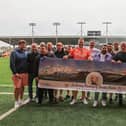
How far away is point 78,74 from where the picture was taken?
1384 cm

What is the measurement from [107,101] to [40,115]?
3.19m

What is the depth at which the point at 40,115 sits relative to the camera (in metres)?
12.1

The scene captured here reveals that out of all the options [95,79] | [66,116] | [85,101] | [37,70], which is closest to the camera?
[66,116]

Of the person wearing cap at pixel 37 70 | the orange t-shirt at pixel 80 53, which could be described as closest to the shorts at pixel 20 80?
the person wearing cap at pixel 37 70

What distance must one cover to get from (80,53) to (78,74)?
2.08 ft

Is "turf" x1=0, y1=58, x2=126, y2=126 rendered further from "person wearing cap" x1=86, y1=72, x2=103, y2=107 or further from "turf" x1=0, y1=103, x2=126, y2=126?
"person wearing cap" x1=86, y1=72, x2=103, y2=107

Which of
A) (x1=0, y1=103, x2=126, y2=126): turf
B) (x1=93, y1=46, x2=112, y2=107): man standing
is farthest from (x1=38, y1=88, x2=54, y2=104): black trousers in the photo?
(x1=93, y1=46, x2=112, y2=107): man standing

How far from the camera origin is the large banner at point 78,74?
45.1ft

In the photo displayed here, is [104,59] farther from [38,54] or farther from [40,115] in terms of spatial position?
[40,115]

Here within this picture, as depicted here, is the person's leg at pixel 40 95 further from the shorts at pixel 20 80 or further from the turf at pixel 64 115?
the shorts at pixel 20 80

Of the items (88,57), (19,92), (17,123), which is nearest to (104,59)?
(88,57)

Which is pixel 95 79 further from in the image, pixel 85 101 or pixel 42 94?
pixel 42 94

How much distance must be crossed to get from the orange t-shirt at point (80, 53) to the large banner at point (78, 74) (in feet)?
0.83

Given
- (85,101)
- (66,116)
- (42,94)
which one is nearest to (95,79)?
(85,101)
